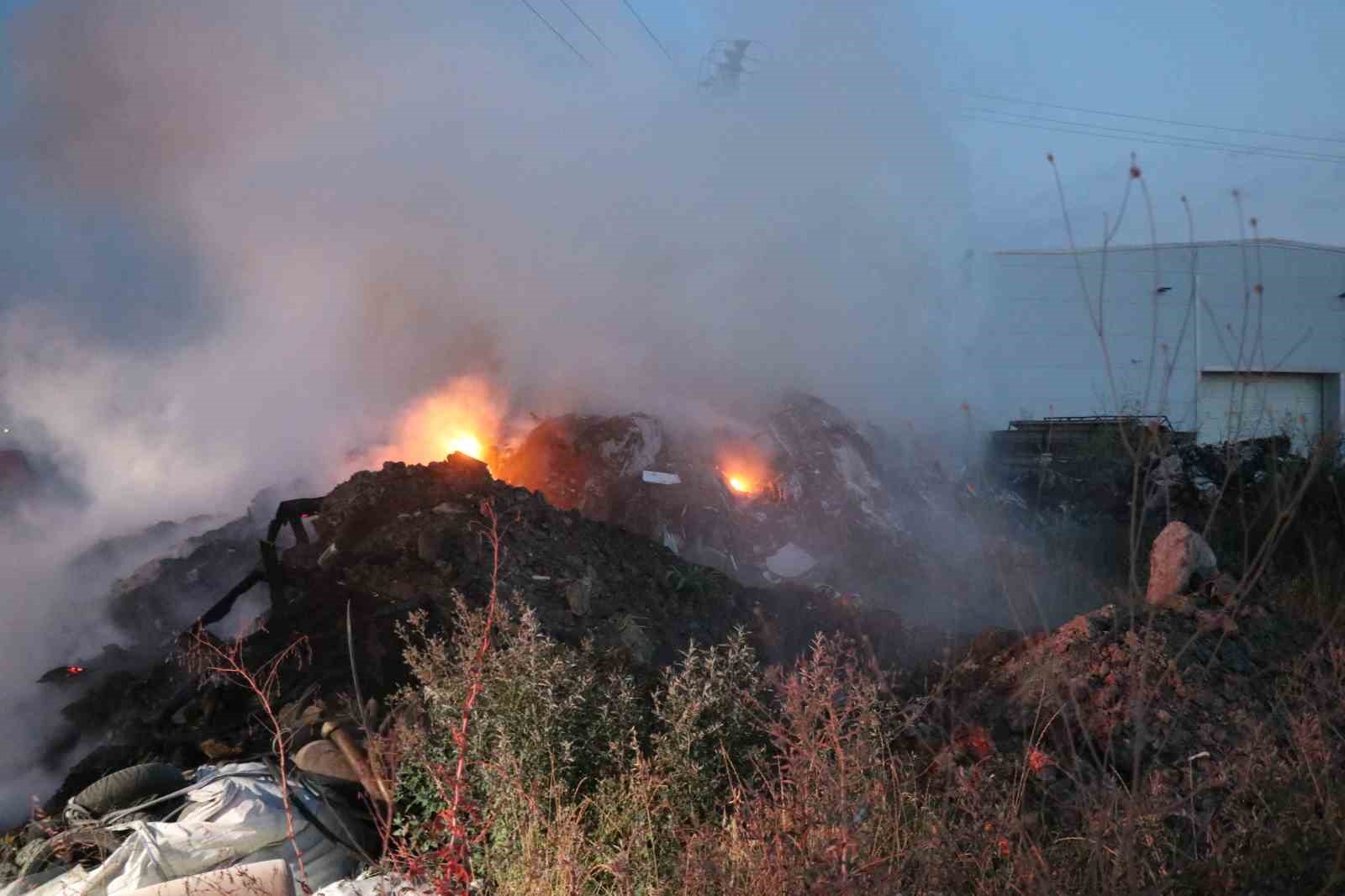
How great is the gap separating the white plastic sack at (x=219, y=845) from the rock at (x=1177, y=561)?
510 centimetres

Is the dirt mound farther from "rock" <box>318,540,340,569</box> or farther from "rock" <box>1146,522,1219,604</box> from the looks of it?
"rock" <box>318,540,340,569</box>

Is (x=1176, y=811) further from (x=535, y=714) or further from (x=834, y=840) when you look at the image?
(x=535, y=714)

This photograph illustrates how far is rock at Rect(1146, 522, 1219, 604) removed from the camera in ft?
21.1

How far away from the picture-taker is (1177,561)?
6.47 metres

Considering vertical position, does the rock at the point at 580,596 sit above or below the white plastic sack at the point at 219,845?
above

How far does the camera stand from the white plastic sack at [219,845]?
4027mm

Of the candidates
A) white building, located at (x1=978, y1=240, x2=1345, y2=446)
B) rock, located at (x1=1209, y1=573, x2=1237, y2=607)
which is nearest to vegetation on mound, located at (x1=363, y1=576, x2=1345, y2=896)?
rock, located at (x1=1209, y1=573, x2=1237, y2=607)

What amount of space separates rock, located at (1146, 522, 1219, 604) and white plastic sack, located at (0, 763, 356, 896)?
5104mm

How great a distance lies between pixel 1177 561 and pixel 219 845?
5.72m

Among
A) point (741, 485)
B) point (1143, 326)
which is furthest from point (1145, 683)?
point (1143, 326)

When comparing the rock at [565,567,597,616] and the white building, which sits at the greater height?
the white building

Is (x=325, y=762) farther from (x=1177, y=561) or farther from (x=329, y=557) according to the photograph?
(x=1177, y=561)

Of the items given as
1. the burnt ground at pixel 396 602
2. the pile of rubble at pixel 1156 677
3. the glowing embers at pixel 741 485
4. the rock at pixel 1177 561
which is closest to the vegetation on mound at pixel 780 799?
the pile of rubble at pixel 1156 677

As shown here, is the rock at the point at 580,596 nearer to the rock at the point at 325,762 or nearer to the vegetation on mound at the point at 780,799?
the vegetation on mound at the point at 780,799
